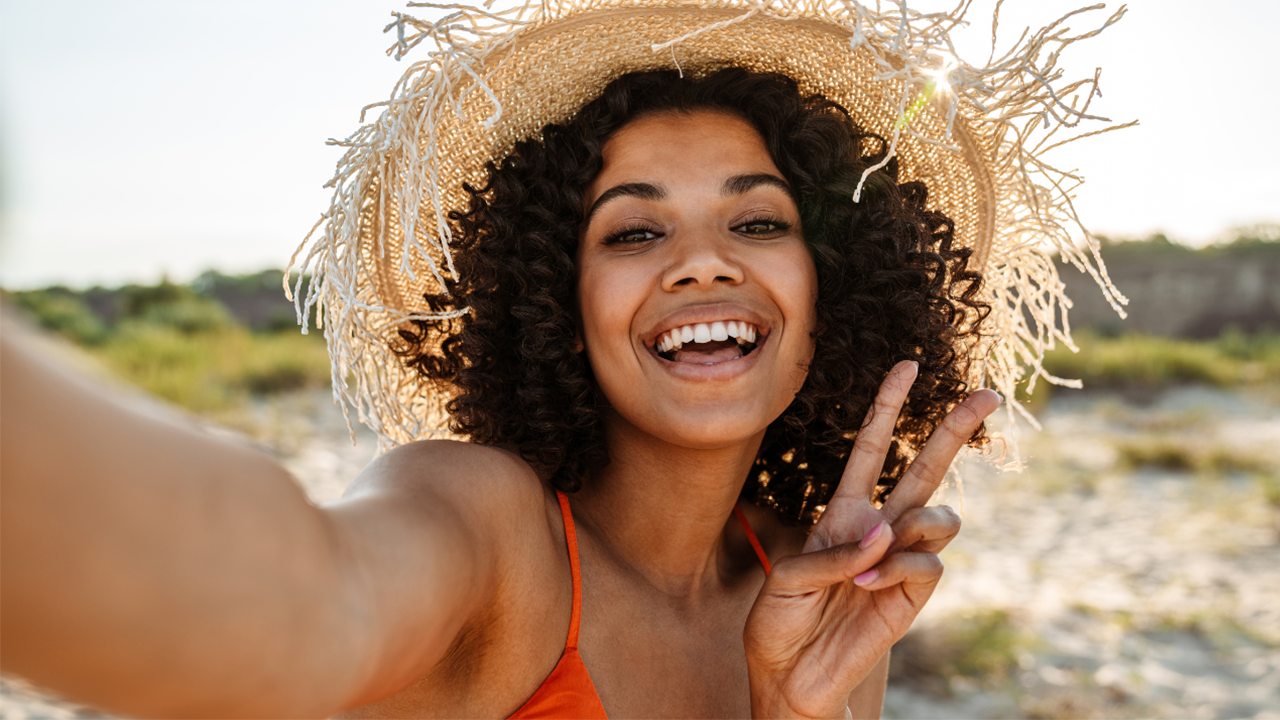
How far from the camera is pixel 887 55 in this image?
1.96 metres

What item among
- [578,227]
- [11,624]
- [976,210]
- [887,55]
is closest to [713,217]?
[578,227]

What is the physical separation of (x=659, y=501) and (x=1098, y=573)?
4979 mm

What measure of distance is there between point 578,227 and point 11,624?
1656 mm

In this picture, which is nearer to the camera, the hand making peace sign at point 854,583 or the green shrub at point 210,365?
the hand making peace sign at point 854,583

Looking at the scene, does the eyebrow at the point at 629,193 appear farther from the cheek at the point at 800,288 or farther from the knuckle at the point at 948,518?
the knuckle at the point at 948,518

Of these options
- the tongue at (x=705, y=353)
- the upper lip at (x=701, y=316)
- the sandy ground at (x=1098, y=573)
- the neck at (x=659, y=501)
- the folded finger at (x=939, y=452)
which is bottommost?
the sandy ground at (x=1098, y=573)

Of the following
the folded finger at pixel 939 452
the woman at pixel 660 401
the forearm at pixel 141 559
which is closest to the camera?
the forearm at pixel 141 559

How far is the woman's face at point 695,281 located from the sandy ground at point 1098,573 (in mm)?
736

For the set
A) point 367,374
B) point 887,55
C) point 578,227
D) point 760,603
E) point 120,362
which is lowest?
point 120,362

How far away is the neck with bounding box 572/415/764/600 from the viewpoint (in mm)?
2180

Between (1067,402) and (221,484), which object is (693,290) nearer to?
(221,484)

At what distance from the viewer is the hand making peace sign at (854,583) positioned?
69.8 inches

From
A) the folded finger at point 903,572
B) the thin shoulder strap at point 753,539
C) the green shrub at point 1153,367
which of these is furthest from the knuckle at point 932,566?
the green shrub at point 1153,367

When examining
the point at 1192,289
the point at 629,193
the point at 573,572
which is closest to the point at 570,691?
the point at 573,572
